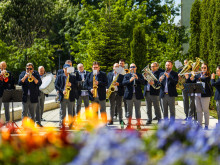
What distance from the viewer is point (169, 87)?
11.7 m

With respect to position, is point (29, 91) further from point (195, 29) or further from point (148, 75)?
point (195, 29)

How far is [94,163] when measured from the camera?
2.47m

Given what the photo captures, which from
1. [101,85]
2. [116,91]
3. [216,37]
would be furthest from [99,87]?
[216,37]

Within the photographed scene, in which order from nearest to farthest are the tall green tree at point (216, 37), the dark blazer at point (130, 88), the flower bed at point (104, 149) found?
the flower bed at point (104, 149), the dark blazer at point (130, 88), the tall green tree at point (216, 37)

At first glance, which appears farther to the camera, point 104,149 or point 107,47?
point 107,47

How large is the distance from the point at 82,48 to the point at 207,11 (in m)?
15.6

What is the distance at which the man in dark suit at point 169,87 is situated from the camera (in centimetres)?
1170

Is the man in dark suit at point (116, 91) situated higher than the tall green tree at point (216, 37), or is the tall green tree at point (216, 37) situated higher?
the tall green tree at point (216, 37)

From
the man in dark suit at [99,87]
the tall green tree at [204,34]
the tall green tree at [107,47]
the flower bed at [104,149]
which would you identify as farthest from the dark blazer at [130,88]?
the tall green tree at [107,47]

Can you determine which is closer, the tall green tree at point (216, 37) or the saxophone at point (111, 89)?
the saxophone at point (111, 89)

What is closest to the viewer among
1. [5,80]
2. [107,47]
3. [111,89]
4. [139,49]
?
[5,80]

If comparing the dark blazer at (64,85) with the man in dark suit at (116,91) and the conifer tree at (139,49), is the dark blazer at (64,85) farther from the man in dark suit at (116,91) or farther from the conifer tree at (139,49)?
the conifer tree at (139,49)

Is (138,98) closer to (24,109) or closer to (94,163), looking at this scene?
(24,109)

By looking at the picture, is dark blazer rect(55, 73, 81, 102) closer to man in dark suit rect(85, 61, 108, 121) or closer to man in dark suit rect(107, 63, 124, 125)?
man in dark suit rect(85, 61, 108, 121)
